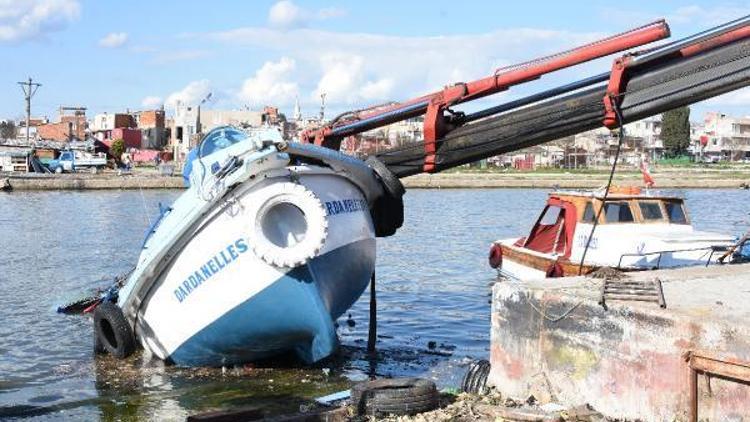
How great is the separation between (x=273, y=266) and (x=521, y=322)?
3.36 metres

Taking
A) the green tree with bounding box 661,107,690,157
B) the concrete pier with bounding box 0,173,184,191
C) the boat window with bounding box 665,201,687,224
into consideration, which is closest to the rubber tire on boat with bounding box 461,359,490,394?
the boat window with bounding box 665,201,687,224

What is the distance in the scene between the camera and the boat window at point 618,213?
18.7m

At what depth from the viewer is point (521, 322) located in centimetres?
970

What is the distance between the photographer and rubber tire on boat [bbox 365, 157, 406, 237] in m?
13.4

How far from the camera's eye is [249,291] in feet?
38.5

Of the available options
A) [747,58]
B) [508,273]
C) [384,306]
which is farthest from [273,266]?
[508,273]

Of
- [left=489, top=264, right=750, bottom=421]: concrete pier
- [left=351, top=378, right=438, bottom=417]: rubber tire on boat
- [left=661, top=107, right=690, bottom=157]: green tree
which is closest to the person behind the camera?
[left=489, top=264, right=750, bottom=421]: concrete pier

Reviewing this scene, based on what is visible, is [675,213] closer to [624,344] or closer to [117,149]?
[624,344]

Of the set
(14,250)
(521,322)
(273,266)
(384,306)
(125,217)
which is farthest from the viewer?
(125,217)

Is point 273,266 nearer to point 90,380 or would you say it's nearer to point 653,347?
point 90,380

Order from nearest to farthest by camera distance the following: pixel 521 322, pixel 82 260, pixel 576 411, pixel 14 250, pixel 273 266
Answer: pixel 576 411 < pixel 521 322 < pixel 273 266 < pixel 82 260 < pixel 14 250

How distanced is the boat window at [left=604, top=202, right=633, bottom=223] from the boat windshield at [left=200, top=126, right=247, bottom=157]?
8.49 metres

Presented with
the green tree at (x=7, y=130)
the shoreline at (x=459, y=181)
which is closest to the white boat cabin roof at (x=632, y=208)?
the shoreline at (x=459, y=181)

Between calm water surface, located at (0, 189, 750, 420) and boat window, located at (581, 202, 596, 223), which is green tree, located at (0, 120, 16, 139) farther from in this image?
boat window, located at (581, 202, 596, 223)
